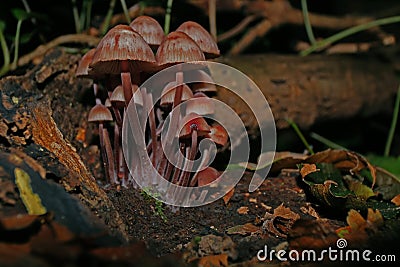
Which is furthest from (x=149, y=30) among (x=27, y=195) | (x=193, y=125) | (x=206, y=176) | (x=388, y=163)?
(x=388, y=163)

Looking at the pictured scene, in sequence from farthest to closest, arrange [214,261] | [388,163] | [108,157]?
[388,163]
[108,157]
[214,261]

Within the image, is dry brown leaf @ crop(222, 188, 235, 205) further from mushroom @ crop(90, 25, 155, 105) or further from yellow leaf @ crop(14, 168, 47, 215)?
yellow leaf @ crop(14, 168, 47, 215)

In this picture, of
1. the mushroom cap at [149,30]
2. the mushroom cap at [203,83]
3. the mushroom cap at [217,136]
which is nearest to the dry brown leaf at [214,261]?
the mushroom cap at [217,136]

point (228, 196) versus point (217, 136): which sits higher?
point (217, 136)

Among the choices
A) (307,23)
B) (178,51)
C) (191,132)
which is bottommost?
(191,132)

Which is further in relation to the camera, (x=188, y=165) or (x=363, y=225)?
(x=188, y=165)

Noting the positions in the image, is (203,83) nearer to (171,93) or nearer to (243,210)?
(171,93)

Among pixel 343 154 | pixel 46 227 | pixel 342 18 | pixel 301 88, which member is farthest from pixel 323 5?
pixel 46 227
